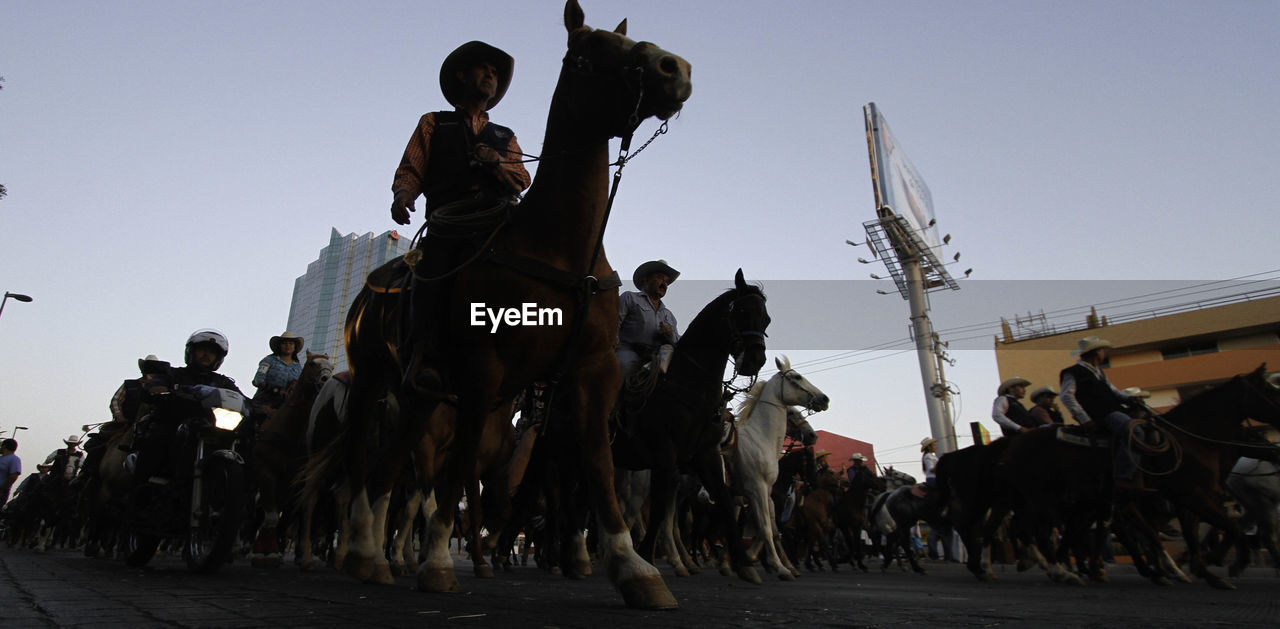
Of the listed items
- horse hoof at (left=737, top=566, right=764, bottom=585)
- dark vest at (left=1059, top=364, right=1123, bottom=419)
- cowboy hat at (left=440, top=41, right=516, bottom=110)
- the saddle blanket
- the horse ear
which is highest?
cowboy hat at (left=440, top=41, right=516, bottom=110)

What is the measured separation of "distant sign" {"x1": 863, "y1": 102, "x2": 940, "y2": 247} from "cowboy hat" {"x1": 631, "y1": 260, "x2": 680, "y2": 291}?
4049cm

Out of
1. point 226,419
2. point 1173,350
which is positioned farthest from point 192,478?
point 1173,350

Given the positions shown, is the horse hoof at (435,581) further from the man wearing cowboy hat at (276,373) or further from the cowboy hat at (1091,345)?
the cowboy hat at (1091,345)

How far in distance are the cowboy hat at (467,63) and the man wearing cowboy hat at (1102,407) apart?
7.05 metres

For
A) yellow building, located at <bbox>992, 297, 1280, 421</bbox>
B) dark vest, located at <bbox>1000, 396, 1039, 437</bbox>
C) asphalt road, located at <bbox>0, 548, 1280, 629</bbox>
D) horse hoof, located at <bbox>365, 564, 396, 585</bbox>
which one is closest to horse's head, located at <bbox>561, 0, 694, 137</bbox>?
asphalt road, located at <bbox>0, 548, 1280, 629</bbox>

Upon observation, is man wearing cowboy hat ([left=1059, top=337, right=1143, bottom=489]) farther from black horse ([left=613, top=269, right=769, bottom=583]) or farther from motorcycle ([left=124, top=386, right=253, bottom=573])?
motorcycle ([left=124, top=386, right=253, bottom=573])

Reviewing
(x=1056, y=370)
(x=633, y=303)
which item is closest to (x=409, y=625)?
(x=633, y=303)

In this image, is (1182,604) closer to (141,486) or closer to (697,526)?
(141,486)

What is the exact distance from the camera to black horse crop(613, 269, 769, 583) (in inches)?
275

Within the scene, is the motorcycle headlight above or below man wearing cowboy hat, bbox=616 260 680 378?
below

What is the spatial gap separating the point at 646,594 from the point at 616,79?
2468 mm

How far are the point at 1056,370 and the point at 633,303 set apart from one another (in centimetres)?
3618

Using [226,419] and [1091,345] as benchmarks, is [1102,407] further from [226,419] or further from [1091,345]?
[226,419]

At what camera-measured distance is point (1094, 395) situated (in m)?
8.20
